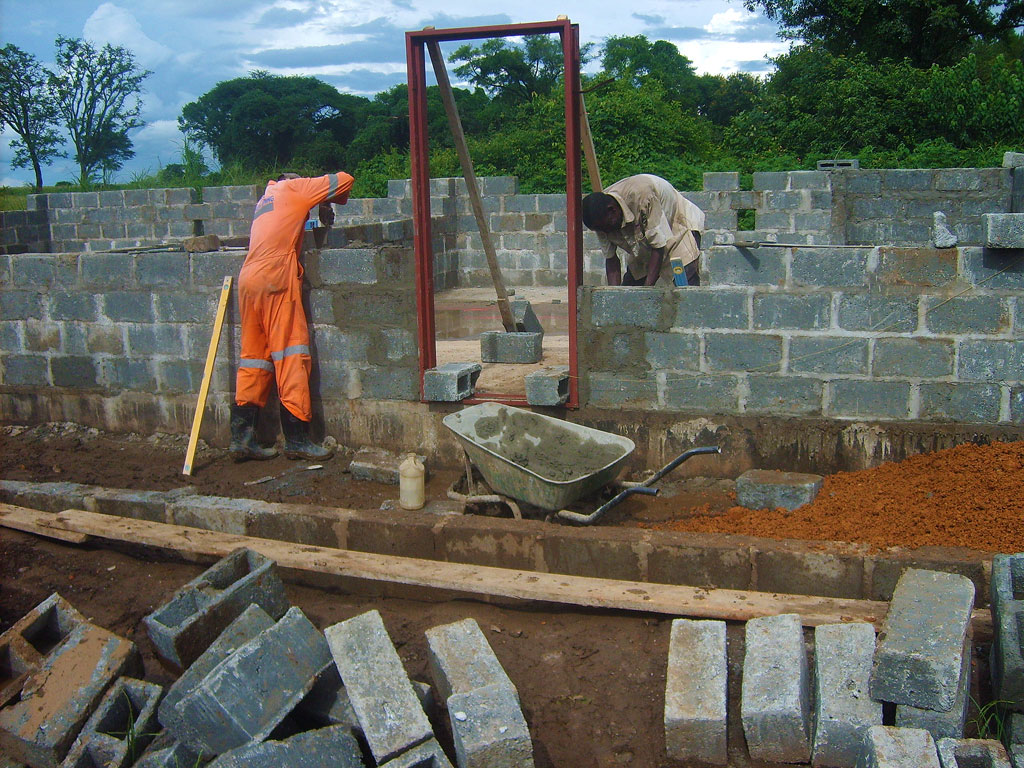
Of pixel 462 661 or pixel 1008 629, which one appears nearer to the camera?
pixel 1008 629

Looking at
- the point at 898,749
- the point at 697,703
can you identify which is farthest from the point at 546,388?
the point at 898,749

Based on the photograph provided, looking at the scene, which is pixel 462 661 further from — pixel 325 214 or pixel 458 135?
pixel 325 214

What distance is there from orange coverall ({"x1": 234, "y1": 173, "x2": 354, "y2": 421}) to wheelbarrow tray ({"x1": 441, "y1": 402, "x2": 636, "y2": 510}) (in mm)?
1471

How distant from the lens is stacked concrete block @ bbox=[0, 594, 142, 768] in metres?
3.26

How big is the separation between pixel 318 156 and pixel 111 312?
27.5 metres

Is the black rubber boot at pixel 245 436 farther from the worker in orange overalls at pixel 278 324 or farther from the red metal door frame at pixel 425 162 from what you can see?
the red metal door frame at pixel 425 162

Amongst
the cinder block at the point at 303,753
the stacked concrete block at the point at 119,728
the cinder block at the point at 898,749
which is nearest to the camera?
the cinder block at the point at 898,749

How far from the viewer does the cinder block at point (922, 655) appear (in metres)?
2.92

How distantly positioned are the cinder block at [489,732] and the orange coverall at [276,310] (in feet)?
11.6

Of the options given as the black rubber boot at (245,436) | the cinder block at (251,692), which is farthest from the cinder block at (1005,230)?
the black rubber boot at (245,436)

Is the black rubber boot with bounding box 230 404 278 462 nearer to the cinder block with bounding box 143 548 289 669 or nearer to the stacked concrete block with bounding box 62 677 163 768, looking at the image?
the cinder block with bounding box 143 548 289 669

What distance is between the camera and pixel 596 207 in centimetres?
610

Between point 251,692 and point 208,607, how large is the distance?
29.2 inches

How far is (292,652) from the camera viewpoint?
3.22m
